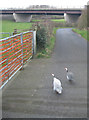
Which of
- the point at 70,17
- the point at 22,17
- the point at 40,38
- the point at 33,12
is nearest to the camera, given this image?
the point at 40,38

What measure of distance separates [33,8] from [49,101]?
5247 centimetres

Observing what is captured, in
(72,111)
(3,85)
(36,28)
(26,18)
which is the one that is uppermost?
(26,18)

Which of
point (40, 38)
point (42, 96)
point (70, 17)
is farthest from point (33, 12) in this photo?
point (42, 96)

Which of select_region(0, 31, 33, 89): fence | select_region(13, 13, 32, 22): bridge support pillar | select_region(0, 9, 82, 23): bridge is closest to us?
select_region(0, 31, 33, 89): fence

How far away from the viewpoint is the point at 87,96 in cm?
501

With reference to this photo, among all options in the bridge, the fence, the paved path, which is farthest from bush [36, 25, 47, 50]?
the bridge

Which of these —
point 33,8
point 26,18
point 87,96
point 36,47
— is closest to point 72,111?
point 87,96

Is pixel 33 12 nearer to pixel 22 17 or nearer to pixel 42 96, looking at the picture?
pixel 22 17

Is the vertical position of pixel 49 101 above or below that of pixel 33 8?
below

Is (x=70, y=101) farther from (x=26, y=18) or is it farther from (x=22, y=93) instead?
(x=26, y=18)

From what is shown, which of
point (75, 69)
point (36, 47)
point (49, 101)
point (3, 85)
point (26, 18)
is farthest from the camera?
point (26, 18)

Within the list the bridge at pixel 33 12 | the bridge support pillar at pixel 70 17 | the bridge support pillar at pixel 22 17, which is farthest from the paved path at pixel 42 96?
the bridge support pillar at pixel 70 17

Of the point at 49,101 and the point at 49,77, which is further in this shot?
the point at 49,77

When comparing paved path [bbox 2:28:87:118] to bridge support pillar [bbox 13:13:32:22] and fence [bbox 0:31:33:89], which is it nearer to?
fence [bbox 0:31:33:89]
